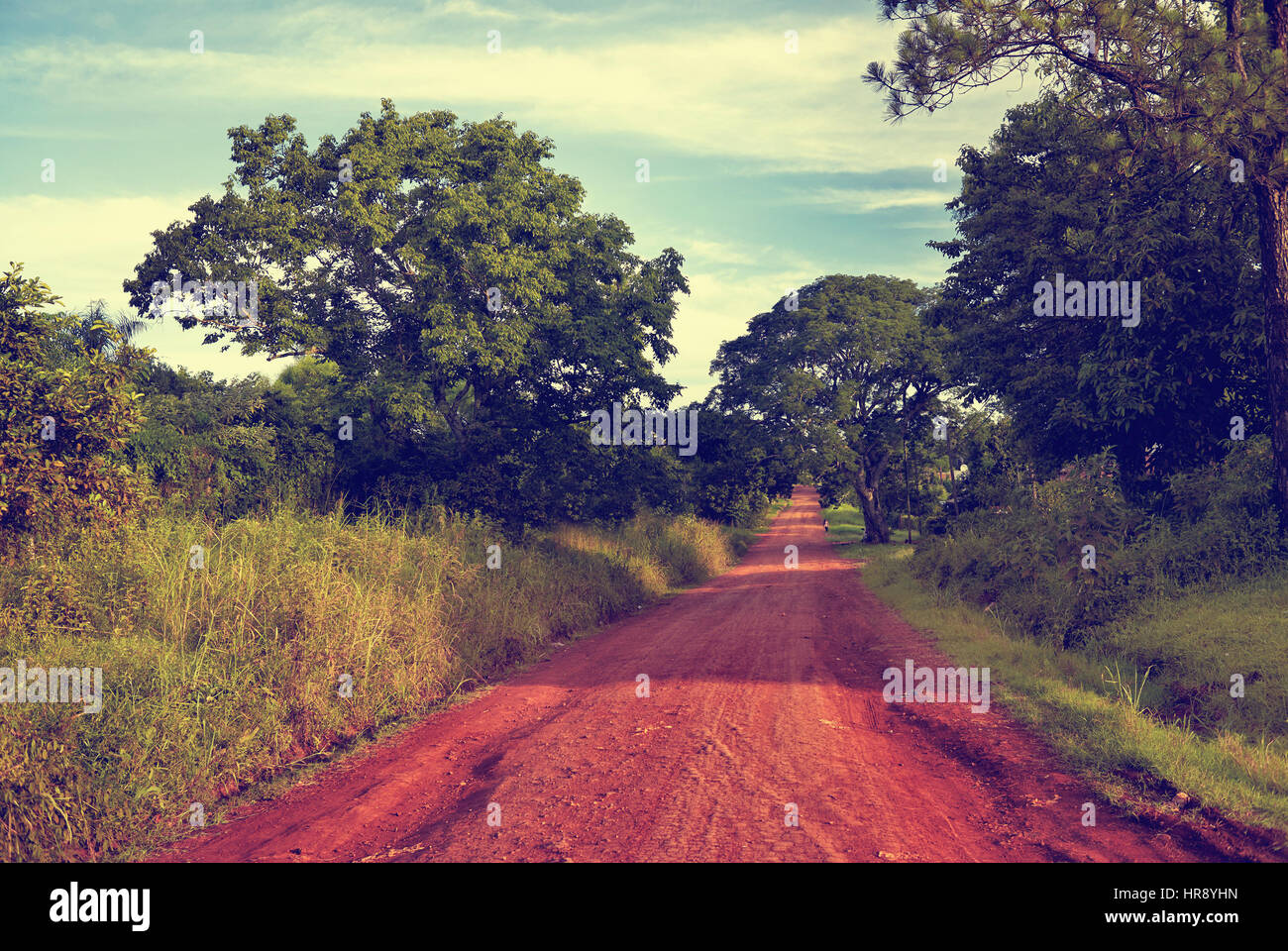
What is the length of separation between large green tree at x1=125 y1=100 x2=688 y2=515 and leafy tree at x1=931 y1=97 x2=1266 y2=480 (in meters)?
9.30

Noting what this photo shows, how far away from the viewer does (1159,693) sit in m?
7.99

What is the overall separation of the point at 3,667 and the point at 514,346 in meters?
13.1

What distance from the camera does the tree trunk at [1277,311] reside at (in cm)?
1076

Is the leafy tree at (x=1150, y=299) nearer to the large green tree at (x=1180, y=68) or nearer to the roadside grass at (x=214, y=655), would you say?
the large green tree at (x=1180, y=68)

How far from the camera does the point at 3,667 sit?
5.77m

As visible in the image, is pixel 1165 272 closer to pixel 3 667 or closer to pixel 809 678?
pixel 809 678

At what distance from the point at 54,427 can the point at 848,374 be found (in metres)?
33.5

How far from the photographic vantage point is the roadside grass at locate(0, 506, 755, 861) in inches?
194

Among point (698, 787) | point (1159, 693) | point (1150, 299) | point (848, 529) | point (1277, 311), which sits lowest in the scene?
point (848, 529)
